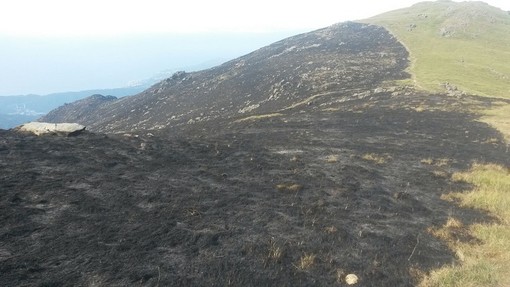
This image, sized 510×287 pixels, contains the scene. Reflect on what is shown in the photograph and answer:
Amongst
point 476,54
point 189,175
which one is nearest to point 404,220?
point 189,175

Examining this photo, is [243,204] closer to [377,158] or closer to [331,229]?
[331,229]

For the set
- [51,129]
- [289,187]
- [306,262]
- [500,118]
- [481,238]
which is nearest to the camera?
[306,262]

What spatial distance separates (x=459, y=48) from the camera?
102 meters

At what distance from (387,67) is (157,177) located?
7416 cm

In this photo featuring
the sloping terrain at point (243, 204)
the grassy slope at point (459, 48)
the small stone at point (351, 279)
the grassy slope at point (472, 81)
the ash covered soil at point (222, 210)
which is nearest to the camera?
the small stone at point (351, 279)

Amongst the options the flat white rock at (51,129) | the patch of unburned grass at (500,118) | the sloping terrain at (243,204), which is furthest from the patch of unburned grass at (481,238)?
the flat white rock at (51,129)

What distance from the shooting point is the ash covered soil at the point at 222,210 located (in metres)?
12.2

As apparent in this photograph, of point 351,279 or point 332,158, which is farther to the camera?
point 332,158

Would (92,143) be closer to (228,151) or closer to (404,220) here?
(228,151)

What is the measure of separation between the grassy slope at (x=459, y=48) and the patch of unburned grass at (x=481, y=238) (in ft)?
142

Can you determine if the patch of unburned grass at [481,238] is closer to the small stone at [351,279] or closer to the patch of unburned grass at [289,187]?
the small stone at [351,279]

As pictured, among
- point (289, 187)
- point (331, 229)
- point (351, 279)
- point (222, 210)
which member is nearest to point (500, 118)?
point (289, 187)

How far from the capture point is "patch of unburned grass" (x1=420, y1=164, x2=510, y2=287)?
12.2m

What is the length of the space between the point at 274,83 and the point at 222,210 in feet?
237
